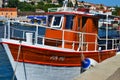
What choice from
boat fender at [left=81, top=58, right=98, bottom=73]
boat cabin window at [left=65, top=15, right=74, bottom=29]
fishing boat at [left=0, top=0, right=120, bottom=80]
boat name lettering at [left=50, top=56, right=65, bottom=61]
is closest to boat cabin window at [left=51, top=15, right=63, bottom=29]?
fishing boat at [left=0, top=0, right=120, bottom=80]

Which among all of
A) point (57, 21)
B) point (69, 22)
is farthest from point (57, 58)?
point (57, 21)

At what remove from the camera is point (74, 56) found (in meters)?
13.8

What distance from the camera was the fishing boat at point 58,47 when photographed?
12.8 metres

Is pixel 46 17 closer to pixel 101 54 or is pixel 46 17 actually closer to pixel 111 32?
pixel 101 54

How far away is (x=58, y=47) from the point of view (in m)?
13.7

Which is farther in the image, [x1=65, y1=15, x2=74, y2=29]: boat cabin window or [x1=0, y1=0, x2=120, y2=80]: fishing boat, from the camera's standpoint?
[x1=65, y1=15, x2=74, y2=29]: boat cabin window

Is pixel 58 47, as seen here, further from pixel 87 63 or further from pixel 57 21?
pixel 57 21

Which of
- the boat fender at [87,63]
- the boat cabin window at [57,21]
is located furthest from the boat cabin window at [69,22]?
the boat fender at [87,63]

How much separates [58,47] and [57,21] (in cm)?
157

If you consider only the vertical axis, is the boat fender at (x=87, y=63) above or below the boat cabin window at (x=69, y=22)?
below

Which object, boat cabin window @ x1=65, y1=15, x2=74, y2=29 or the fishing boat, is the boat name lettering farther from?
boat cabin window @ x1=65, y1=15, x2=74, y2=29

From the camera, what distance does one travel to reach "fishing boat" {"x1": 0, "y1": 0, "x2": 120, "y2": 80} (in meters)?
12.8

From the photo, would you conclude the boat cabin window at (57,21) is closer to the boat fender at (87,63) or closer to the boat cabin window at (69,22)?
the boat cabin window at (69,22)

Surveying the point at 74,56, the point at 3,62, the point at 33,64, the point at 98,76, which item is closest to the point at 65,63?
the point at 74,56
